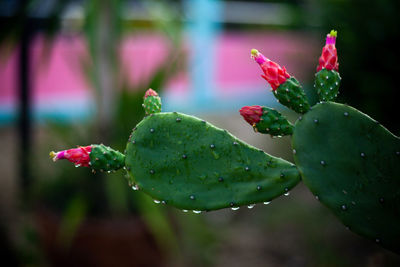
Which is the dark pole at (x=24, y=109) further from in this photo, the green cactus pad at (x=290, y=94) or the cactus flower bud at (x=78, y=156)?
the green cactus pad at (x=290, y=94)

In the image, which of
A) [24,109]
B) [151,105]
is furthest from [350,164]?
[24,109]

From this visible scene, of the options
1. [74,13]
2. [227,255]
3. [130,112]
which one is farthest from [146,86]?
[74,13]

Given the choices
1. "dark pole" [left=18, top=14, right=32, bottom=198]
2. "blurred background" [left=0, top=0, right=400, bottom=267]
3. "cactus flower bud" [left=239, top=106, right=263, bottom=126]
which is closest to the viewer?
"cactus flower bud" [left=239, top=106, right=263, bottom=126]

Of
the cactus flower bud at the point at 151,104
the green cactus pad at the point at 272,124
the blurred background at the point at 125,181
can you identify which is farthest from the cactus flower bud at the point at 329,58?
the blurred background at the point at 125,181

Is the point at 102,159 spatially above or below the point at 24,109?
above

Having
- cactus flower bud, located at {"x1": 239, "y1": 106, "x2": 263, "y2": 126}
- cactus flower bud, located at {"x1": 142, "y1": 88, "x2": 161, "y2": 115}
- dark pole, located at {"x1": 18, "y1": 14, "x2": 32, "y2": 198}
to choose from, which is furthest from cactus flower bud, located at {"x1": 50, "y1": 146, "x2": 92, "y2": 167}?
dark pole, located at {"x1": 18, "y1": 14, "x2": 32, "y2": 198}

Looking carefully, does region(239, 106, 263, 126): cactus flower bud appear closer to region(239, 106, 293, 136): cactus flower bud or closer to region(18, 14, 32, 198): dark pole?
region(239, 106, 293, 136): cactus flower bud

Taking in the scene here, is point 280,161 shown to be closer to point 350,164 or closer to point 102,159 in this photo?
point 350,164
